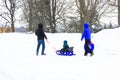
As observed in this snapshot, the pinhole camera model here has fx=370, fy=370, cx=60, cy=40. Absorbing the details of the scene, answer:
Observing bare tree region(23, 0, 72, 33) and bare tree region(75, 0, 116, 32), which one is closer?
bare tree region(75, 0, 116, 32)

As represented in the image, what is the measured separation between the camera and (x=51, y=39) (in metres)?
28.9

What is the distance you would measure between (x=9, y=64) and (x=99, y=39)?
473 inches

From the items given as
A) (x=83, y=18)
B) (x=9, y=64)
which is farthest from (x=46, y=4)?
(x=9, y=64)

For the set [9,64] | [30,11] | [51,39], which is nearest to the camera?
[9,64]

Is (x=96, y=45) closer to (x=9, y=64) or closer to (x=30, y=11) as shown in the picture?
(x=9, y=64)

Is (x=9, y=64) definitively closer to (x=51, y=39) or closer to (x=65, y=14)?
(x=51, y=39)

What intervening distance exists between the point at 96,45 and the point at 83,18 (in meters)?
17.6

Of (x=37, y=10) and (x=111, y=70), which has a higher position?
(x=37, y=10)

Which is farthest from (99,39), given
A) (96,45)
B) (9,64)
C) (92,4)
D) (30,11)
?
(30,11)

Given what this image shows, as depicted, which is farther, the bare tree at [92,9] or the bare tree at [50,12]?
the bare tree at [50,12]

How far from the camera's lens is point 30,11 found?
52000 millimetres

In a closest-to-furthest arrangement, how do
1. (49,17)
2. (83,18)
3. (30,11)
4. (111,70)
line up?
(111,70) → (83,18) → (49,17) → (30,11)

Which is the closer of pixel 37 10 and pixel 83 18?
pixel 83 18

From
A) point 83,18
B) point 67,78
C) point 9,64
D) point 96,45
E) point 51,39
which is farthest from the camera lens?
point 83,18
